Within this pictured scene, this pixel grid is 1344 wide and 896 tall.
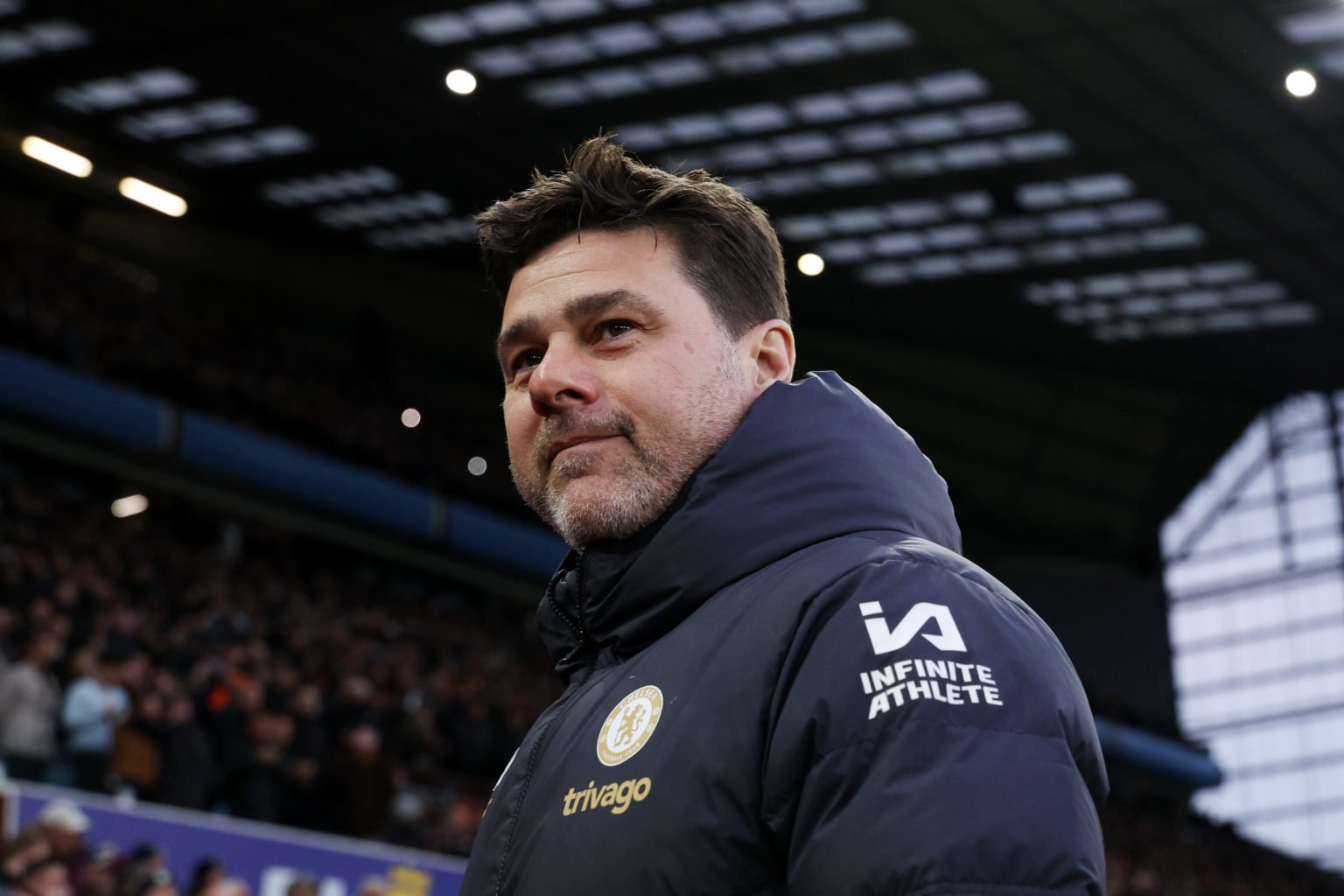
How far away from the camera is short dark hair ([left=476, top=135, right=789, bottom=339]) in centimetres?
177

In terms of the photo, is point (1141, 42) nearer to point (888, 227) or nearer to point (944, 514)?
point (888, 227)

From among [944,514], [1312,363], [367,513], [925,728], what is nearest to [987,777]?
[925,728]

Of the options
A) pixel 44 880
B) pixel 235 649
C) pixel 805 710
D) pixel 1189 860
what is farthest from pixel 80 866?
pixel 1189 860

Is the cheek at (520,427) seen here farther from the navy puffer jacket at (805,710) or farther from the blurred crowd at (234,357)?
the blurred crowd at (234,357)

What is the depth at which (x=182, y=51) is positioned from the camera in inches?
789

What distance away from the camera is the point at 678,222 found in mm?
1780

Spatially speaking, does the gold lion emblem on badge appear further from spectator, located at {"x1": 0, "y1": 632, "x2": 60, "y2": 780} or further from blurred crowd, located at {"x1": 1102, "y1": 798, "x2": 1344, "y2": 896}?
blurred crowd, located at {"x1": 1102, "y1": 798, "x2": 1344, "y2": 896}

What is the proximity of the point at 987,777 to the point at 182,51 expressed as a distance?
20.5 meters

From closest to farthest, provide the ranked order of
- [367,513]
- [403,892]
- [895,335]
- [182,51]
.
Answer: [403,892] < [182,51] < [367,513] < [895,335]

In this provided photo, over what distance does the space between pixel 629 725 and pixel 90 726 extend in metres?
9.26

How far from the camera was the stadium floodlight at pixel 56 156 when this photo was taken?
78.0 feet

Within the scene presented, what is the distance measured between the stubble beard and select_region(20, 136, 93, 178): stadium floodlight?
79.4ft

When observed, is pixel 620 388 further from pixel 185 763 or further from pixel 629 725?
pixel 185 763

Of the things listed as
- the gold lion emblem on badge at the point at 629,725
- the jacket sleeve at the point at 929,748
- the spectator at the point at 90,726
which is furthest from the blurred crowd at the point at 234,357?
the jacket sleeve at the point at 929,748
